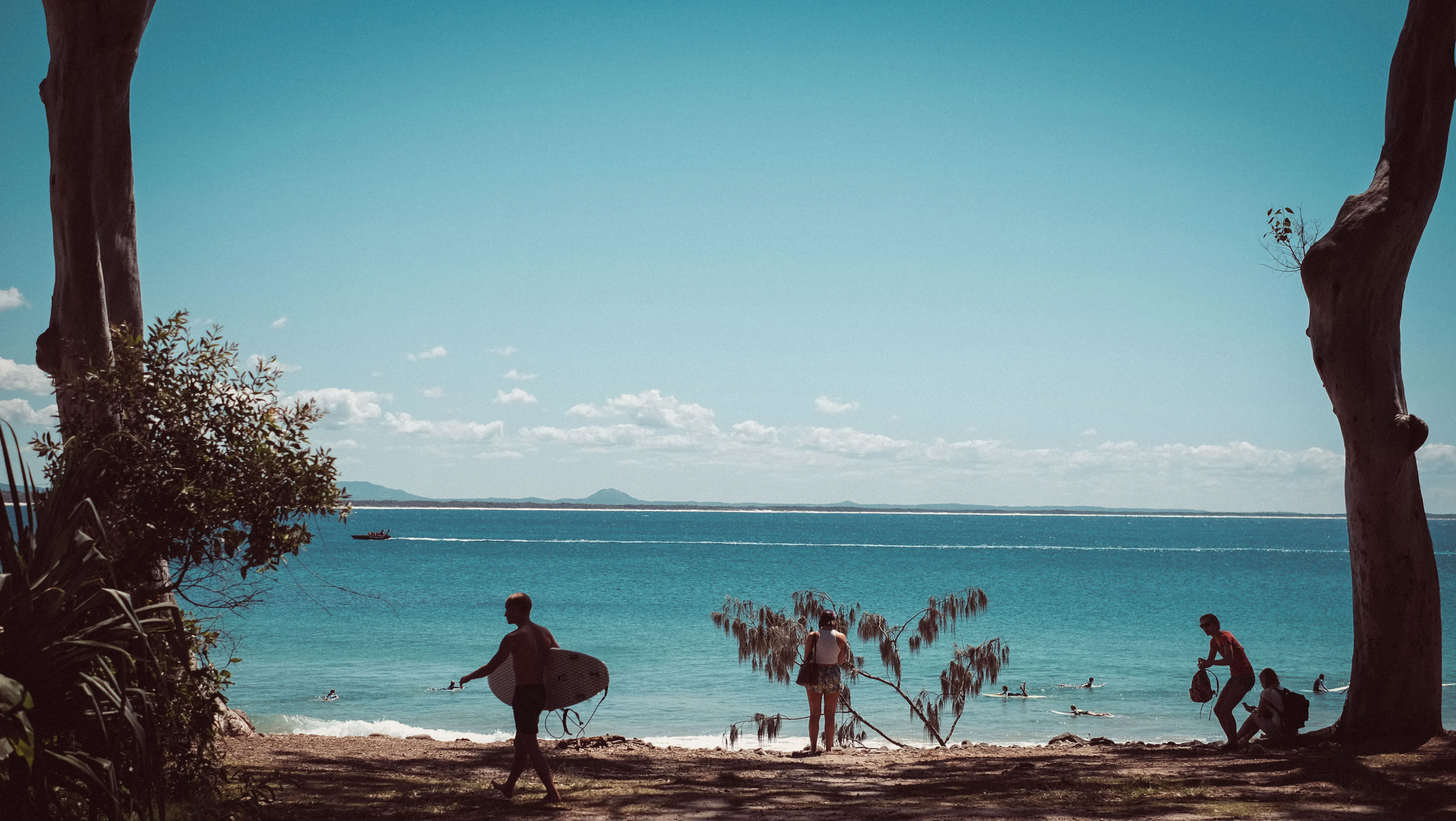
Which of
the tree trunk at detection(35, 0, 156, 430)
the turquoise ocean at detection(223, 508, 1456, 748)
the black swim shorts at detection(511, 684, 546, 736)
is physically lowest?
the turquoise ocean at detection(223, 508, 1456, 748)

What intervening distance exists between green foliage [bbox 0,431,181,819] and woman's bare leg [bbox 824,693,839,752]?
8.20 meters

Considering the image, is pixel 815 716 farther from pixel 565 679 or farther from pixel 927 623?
pixel 565 679

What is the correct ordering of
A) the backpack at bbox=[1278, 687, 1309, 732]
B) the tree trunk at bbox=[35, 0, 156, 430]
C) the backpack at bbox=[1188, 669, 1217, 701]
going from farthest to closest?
1. the backpack at bbox=[1188, 669, 1217, 701]
2. the backpack at bbox=[1278, 687, 1309, 732]
3. the tree trunk at bbox=[35, 0, 156, 430]

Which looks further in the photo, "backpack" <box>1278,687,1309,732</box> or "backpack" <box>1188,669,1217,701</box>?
"backpack" <box>1188,669,1217,701</box>

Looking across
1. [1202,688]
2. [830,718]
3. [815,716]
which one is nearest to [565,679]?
[815,716]

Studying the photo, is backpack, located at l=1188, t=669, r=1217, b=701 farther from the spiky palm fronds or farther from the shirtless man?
the shirtless man

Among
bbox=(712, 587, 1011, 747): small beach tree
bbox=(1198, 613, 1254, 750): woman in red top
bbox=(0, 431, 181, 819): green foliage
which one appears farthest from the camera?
bbox=(712, 587, 1011, 747): small beach tree

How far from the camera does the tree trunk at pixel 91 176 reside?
8523mm

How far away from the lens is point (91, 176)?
8898 millimetres

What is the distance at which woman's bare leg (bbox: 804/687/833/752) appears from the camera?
1202 centimetres

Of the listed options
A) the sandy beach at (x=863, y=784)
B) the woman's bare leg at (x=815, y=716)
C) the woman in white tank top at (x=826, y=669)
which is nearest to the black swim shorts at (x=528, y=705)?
the sandy beach at (x=863, y=784)

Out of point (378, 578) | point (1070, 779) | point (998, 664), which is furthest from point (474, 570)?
point (1070, 779)

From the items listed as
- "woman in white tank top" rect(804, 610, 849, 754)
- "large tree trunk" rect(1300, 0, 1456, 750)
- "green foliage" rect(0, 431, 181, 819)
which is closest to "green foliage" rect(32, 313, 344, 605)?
"green foliage" rect(0, 431, 181, 819)

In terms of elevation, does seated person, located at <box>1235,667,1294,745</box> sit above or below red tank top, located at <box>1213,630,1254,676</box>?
below
